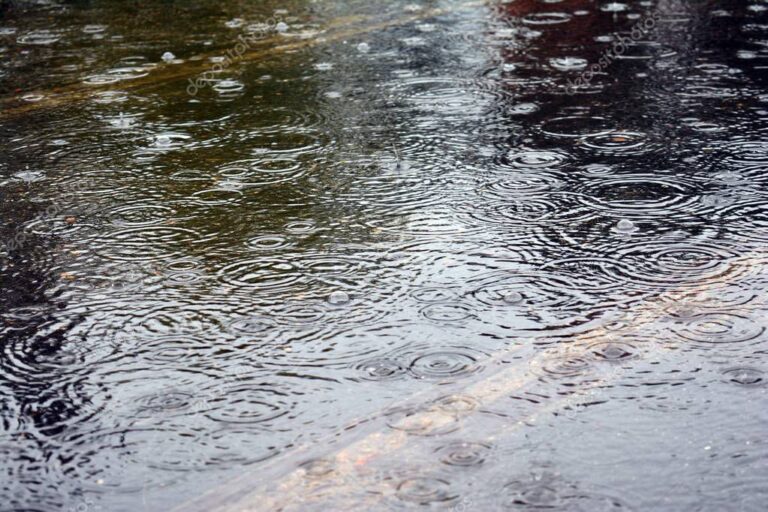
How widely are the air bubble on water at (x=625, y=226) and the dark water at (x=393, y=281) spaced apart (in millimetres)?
27

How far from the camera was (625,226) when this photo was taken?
13.3 feet

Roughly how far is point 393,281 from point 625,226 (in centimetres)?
104

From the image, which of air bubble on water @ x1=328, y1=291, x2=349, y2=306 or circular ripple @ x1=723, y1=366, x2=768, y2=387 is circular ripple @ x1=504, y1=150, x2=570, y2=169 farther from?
circular ripple @ x1=723, y1=366, x2=768, y2=387

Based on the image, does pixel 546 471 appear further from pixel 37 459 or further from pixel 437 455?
pixel 37 459

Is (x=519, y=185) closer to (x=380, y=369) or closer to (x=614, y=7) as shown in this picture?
(x=380, y=369)

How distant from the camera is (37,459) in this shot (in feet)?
8.68

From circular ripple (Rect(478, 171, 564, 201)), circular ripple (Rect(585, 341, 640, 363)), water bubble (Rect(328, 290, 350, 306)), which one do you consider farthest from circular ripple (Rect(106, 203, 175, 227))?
circular ripple (Rect(585, 341, 640, 363))

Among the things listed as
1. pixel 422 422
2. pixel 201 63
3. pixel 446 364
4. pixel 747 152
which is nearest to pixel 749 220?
pixel 747 152

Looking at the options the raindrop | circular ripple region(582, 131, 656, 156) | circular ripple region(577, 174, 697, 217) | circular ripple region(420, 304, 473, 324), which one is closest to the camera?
circular ripple region(420, 304, 473, 324)

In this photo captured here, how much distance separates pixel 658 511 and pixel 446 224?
2.02 metres

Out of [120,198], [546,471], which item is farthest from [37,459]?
[120,198]

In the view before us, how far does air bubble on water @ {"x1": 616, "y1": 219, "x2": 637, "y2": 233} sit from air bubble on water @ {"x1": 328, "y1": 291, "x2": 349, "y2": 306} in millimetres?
1200

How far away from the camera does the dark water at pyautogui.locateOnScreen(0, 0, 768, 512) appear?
2572mm

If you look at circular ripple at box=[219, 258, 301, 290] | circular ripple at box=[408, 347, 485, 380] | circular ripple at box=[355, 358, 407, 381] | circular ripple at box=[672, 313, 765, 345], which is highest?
circular ripple at box=[219, 258, 301, 290]
